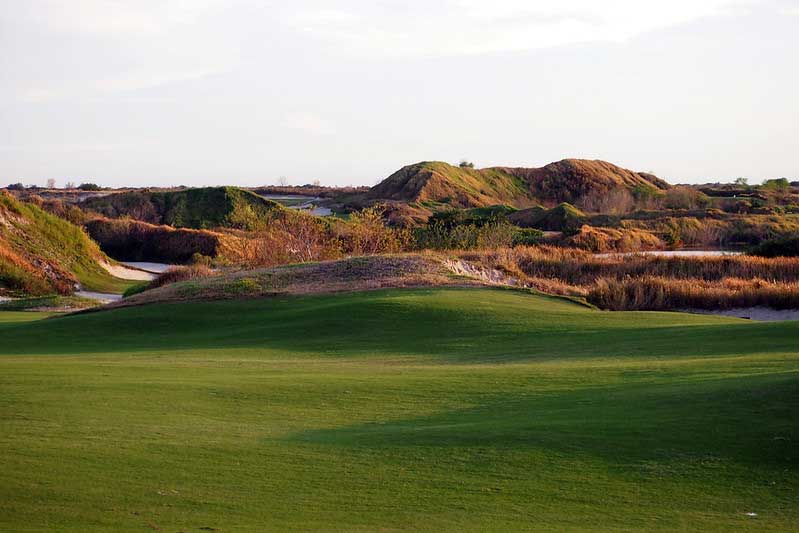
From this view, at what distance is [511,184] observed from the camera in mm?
123188

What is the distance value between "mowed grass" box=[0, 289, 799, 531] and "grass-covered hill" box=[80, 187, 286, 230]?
209 feet

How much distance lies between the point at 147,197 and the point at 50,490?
277 feet

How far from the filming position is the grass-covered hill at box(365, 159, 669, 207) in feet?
367

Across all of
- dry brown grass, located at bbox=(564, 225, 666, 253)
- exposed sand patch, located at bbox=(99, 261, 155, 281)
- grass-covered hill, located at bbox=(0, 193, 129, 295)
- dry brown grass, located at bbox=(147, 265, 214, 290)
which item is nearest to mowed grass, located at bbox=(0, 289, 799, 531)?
dry brown grass, located at bbox=(147, 265, 214, 290)

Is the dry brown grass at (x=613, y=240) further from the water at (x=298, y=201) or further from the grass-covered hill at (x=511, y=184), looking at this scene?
the water at (x=298, y=201)

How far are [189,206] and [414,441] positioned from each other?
79833 millimetres

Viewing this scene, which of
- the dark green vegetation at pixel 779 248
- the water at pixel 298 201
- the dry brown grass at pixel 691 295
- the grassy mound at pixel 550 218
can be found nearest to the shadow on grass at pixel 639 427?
the dry brown grass at pixel 691 295

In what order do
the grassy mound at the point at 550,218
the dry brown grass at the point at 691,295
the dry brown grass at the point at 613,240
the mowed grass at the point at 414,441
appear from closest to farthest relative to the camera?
the mowed grass at the point at 414,441 < the dry brown grass at the point at 691,295 < the dry brown grass at the point at 613,240 < the grassy mound at the point at 550,218

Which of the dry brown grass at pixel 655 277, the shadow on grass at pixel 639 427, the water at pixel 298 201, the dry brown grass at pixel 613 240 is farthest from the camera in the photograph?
the water at pixel 298 201

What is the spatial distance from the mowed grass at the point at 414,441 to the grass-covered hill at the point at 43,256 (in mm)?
32402

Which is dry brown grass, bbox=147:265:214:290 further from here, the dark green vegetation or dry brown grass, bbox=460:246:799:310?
the dark green vegetation

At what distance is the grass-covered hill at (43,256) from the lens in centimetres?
4828

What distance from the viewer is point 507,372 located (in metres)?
15.4

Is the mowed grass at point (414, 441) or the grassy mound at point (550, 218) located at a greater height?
the grassy mound at point (550, 218)
